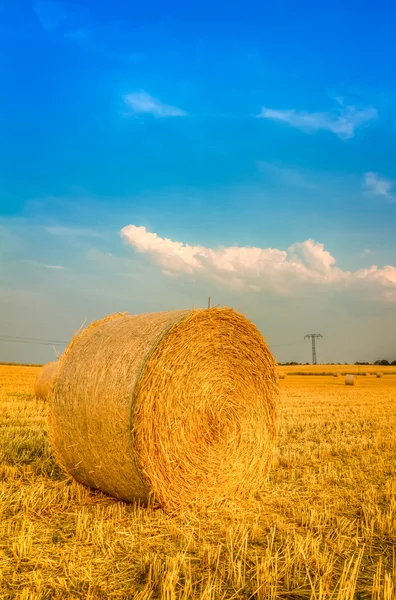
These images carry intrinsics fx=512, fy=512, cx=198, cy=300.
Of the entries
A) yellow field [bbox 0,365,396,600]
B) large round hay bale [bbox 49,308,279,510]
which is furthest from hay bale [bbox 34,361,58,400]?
large round hay bale [bbox 49,308,279,510]

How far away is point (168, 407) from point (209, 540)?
1438 millimetres

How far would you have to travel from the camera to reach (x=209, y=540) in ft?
13.9

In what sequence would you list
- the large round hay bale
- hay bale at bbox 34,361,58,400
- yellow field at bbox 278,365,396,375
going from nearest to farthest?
1. the large round hay bale
2. hay bale at bbox 34,361,58,400
3. yellow field at bbox 278,365,396,375

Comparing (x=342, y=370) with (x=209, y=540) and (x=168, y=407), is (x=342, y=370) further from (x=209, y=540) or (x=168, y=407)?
(x=209, y=540)

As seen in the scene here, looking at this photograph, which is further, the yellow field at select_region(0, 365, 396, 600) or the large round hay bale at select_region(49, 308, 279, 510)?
the large round hay bale at select_region(49, 308, 279, 510)

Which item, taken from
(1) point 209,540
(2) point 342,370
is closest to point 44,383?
(1) point 209,540

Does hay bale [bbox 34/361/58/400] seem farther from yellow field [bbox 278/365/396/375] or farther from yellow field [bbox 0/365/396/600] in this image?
yellow field [bbox 278/365/396/375]

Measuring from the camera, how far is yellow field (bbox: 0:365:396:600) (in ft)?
10.9

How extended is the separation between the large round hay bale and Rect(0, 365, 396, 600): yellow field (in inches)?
14.4

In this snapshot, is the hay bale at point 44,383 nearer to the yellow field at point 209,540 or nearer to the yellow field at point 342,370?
the yellow field at point 209,540

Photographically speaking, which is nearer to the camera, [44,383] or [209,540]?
[209,540]

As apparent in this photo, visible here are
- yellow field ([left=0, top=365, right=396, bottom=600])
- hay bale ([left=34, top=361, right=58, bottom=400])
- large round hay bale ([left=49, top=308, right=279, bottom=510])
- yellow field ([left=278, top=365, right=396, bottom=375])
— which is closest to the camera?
yellow field ([left=0, top=365, right=396, bottom=600])

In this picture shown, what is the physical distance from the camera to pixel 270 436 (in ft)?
21.9

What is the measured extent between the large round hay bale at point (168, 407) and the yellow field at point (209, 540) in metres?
0.37
